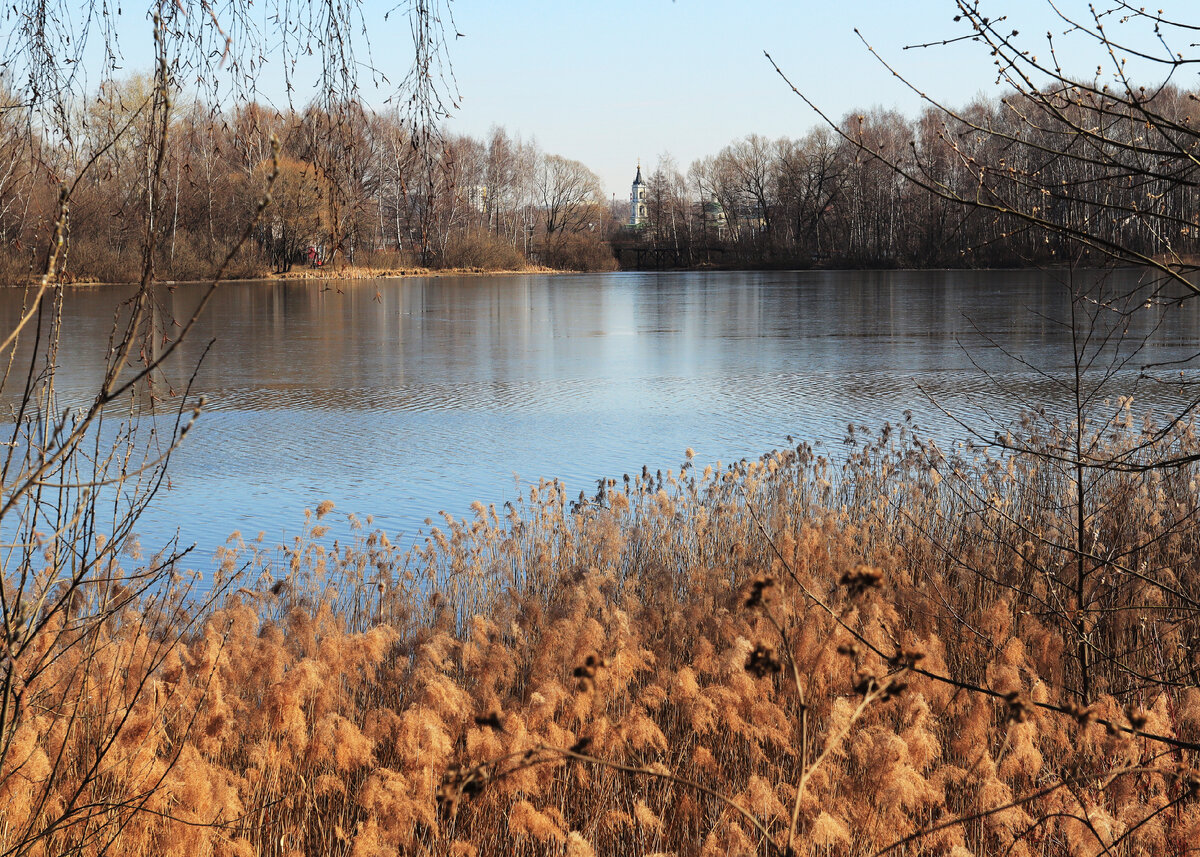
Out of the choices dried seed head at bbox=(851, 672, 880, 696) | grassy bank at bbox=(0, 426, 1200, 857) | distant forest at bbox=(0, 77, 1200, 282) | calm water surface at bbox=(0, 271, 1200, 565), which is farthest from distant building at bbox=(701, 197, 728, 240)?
dried seed head at bbox=(851, 672, 880, 696)

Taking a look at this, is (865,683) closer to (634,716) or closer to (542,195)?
(634,716)

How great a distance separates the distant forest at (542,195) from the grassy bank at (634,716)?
1.24 metres

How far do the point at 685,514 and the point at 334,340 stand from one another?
17723 millimetres

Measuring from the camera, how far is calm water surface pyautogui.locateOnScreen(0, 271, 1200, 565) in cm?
1096

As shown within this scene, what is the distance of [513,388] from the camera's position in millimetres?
17547

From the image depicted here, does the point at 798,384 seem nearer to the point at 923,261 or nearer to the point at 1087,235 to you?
the point at 1087,235

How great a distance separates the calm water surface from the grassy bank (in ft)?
3.54

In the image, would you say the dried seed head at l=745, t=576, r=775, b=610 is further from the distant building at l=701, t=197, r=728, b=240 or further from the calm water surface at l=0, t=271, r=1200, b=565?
the distant building at l=701, t=197, r=728, b=240

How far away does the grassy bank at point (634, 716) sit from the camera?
136 inches

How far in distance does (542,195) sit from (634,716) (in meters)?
90.2

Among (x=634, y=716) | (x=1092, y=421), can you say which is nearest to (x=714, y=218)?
(x=1092, y=421)

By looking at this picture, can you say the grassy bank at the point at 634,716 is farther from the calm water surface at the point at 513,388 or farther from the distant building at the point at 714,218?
the distant building at the point at 714,218

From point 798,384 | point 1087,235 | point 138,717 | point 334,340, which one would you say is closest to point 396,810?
point 138,717

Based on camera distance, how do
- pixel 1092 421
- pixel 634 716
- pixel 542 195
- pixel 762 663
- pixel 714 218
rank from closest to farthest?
pixel 762 663 → pixel 634 716 → pixel 1092 421 → pixel 714 218 → pixel 542 195
